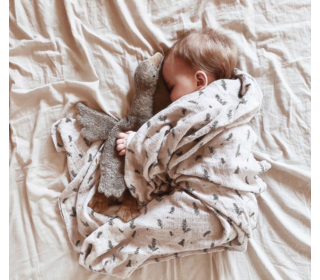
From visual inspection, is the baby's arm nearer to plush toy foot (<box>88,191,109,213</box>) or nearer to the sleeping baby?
the sleeping baby

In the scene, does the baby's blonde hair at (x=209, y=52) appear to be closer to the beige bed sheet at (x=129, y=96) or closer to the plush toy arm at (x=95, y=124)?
the beige bed sheet at (x=129, y=96)

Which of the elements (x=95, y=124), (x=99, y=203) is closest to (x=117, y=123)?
(x=95, y=124)

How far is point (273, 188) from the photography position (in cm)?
85

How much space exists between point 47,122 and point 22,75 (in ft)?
0.54

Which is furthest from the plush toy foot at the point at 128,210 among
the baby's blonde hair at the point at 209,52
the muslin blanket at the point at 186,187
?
the baby's blonde hair at the point at 209,52

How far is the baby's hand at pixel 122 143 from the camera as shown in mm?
814

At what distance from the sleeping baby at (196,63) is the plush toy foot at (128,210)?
0.43 feet

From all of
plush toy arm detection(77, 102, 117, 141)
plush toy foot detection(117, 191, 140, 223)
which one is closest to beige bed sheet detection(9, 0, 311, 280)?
plush toy arm detection(77, 102, 117, 141)

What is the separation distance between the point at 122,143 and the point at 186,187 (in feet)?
0.71

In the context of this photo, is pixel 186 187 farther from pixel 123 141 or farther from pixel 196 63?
pixel 196 63

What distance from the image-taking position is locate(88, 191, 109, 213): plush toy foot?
32.5 inches

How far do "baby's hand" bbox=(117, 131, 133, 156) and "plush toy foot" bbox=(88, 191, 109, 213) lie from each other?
136 millimetres

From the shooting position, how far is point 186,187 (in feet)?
2.55

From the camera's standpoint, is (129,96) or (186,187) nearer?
(186,187)
